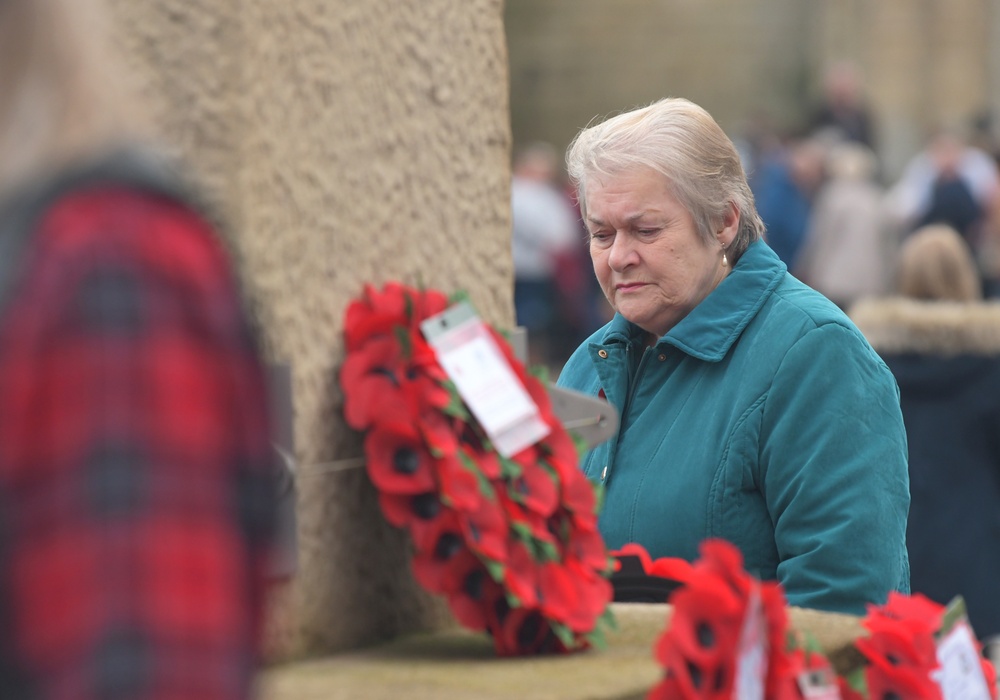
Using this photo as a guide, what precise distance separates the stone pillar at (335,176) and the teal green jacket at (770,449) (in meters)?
0.57

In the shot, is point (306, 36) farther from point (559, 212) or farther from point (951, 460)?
point (559, 212)

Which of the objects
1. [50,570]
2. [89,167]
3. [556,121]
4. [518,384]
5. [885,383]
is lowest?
[556,121]

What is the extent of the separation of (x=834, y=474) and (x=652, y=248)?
1.73ft

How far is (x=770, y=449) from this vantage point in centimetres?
252

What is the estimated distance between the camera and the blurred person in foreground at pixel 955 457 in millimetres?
4820

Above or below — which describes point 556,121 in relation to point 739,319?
below

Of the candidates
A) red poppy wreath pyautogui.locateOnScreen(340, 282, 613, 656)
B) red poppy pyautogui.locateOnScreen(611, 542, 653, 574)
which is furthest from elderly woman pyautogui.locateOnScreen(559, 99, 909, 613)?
red poppy wreath pyautogui.locateOnScreen(340, 282, 613, 656)

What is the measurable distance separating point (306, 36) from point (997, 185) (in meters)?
10.6

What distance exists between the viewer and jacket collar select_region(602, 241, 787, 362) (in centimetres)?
269

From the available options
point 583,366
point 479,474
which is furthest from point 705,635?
point 583,366

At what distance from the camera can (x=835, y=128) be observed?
51.9 feet

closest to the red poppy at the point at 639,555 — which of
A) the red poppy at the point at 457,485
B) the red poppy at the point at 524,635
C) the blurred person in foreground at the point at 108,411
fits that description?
the red poppy at the point at 524,635

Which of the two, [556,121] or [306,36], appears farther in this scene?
[556,121]

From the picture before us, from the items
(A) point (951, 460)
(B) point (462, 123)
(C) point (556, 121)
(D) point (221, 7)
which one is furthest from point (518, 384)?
(C) point (556, 121)
